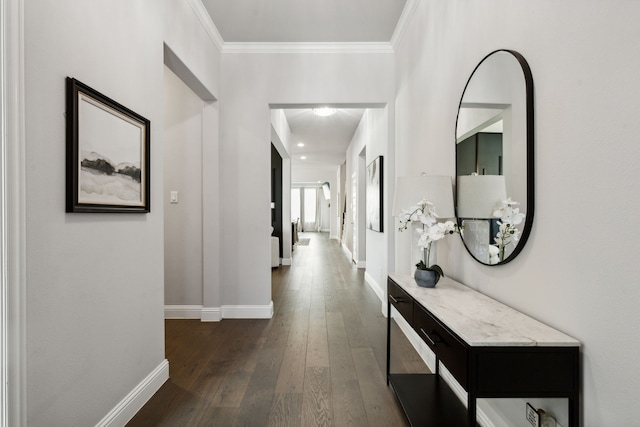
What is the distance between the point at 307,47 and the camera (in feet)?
10.6

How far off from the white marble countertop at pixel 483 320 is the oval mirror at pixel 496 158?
0.68 feet

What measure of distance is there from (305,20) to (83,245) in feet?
8.22

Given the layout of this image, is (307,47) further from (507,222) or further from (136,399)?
(136,399)

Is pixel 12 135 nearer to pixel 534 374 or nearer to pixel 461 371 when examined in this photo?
pixel 461 371

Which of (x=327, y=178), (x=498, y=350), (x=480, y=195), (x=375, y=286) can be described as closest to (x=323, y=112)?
(x=375, y=286)

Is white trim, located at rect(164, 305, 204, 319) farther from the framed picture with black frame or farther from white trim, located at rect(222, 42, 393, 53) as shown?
white trim, located at rect(222, 42, 393, 53)

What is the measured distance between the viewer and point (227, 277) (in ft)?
10.8

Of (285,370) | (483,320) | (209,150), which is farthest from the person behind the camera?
(209,150)

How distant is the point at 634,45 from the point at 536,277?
78cm

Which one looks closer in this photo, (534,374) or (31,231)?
(534,374)

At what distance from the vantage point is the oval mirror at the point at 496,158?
1.28 meters

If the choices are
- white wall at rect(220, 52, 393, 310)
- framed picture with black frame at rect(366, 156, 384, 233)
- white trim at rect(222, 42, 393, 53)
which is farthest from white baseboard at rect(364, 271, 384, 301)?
white trim at rect(222, 42, 393, 53)

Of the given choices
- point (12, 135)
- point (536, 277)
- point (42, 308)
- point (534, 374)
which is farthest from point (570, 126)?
point (42, 308)

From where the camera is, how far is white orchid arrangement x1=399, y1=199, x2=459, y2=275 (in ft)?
5.41
